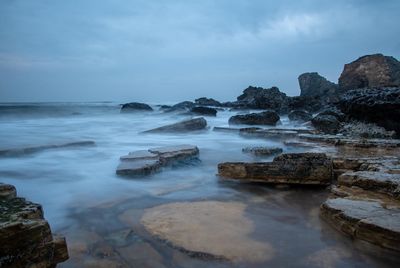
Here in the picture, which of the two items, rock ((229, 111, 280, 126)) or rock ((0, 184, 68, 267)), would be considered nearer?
rock ((0, 184, 68, 267))

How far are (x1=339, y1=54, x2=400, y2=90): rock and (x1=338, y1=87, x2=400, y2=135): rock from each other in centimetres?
2199

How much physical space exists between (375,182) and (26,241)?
119 inches

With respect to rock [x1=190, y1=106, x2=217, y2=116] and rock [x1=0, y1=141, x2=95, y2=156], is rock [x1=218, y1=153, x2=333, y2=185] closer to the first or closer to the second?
rock [x1=0, y1=141, x2=95, y2=156]

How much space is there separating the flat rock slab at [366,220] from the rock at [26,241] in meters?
2.01

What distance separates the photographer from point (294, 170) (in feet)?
13.1

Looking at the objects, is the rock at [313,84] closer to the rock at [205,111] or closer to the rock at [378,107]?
the rock at [205,111]

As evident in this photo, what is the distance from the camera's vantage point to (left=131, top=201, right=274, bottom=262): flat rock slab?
227cm

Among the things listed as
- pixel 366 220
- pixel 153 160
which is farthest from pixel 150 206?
pixel 366 220

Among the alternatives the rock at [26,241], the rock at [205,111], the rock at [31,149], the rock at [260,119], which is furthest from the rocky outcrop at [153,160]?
the rock at [205,111]

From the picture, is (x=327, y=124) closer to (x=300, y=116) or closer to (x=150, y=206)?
(x=300, y=116)

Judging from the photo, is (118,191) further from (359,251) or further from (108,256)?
(359,251)

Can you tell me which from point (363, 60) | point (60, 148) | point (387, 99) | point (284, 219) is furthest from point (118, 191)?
point (363, 60)

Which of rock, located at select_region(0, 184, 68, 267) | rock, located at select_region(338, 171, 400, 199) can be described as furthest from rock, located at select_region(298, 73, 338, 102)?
rock, located at select_region(0, 184, 68, 267)

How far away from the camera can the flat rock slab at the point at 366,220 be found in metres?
2.24
